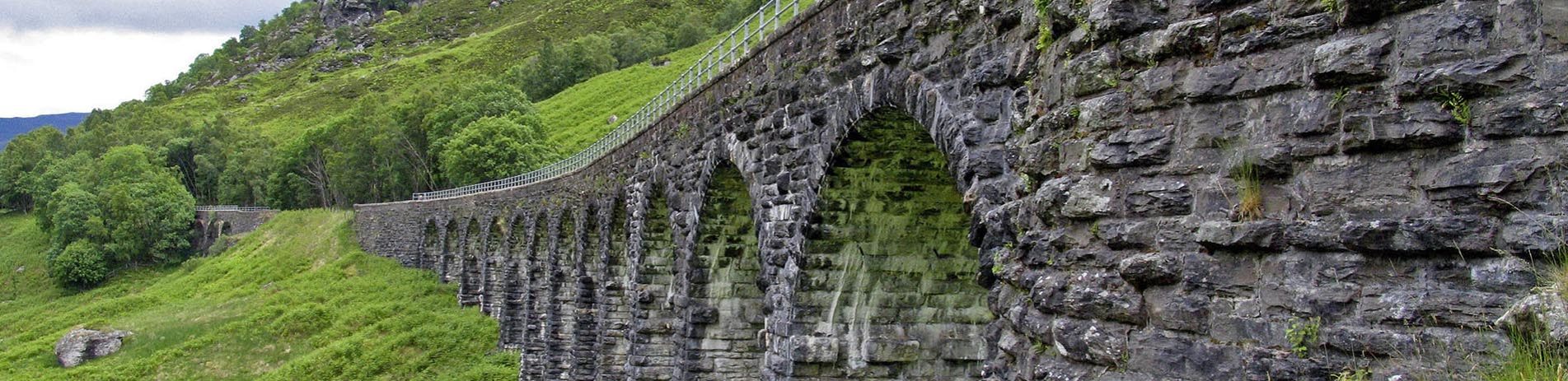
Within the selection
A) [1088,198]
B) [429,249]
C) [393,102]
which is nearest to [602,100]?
[393,102]

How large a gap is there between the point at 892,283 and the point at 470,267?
94.1 feet

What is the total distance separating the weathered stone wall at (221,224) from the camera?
6712cm

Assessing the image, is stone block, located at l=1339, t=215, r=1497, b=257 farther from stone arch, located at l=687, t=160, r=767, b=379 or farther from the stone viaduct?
stone arch, located at l=687, t=160, r=767, b=379

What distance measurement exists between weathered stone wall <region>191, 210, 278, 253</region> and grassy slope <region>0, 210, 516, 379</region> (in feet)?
31.4

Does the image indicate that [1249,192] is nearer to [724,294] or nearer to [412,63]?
[724,294]

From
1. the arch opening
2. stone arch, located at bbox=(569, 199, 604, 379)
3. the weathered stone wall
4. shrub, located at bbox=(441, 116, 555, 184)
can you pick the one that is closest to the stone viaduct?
Answer: stone arch, located at bbox=(569, 199, 604, 379)

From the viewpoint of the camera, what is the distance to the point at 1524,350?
320 centimetres

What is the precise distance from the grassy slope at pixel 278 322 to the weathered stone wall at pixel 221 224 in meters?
9.57

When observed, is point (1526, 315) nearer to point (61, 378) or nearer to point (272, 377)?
point (272, 377)

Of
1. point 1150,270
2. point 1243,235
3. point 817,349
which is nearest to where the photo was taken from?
point 1243,235

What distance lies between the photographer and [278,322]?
35.7 m

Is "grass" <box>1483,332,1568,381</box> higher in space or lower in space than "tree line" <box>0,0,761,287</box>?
lower

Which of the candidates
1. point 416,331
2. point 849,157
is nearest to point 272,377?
point 416,331

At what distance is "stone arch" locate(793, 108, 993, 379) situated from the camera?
1046 cm
